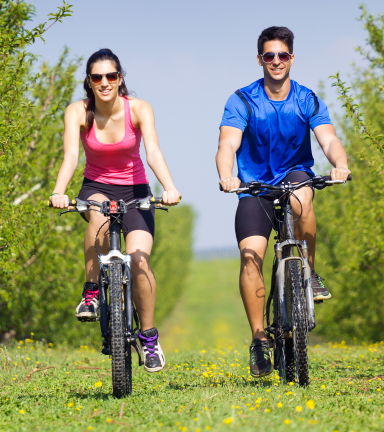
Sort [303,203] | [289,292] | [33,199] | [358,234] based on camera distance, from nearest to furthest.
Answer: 1. [289,292]
2. [303,203]
3. [33,199]
4. [358,234]

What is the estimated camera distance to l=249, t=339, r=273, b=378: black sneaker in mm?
4238

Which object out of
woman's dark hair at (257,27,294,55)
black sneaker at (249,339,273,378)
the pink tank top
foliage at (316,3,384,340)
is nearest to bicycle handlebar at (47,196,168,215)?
the pink tank top

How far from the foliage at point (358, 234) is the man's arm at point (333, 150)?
3.25 metres

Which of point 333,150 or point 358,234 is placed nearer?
point 333,150

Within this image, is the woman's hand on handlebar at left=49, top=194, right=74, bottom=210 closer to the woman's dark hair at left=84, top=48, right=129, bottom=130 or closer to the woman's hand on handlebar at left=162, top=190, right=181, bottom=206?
the woman's hand on handlebar at left=162, top=190, right=181, bottom=206

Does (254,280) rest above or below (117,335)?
above

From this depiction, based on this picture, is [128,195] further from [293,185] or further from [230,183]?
[293,185]

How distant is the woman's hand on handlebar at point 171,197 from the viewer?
3.91 metres

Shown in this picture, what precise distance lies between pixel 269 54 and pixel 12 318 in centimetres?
901

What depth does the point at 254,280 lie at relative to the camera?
446 cm

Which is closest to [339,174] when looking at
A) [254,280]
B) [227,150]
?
[227,150]

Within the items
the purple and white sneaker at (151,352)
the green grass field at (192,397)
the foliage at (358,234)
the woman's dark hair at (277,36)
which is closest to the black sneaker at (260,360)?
the green grass field at (192,397)

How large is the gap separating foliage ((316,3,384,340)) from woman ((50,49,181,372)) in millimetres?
4224

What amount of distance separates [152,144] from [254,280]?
1.39 metres
